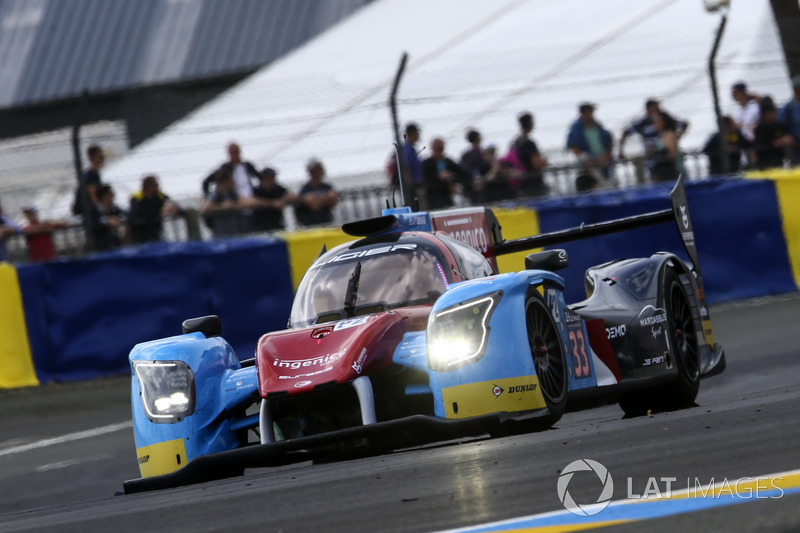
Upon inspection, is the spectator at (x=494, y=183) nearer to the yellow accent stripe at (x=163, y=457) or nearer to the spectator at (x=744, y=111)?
the spectator at (x=744, y=111)

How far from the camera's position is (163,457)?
22.7 ft

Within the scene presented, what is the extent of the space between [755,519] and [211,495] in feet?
8.38

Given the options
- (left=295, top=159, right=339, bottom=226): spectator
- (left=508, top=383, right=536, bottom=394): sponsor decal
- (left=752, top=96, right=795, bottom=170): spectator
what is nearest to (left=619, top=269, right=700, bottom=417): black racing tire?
(left=508, top=383, right=536, bottom=394): sponsor decal

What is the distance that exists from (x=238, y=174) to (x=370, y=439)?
743cm

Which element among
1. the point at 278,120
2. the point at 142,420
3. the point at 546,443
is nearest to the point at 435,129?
the point at 278,120

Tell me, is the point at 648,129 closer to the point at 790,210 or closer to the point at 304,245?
the point at 790,210

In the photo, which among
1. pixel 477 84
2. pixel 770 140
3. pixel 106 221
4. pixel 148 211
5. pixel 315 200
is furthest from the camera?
pixel 477 84

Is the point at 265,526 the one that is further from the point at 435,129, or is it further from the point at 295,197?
the point at 435,129

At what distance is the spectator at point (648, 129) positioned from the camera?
14844 mm

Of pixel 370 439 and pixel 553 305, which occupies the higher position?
pixel 553 305

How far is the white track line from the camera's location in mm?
9508

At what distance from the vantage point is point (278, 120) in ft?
52.1

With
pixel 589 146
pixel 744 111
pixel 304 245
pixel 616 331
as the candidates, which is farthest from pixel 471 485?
pixel 744 111

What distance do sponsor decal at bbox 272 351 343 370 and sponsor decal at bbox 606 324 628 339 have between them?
1849mm
